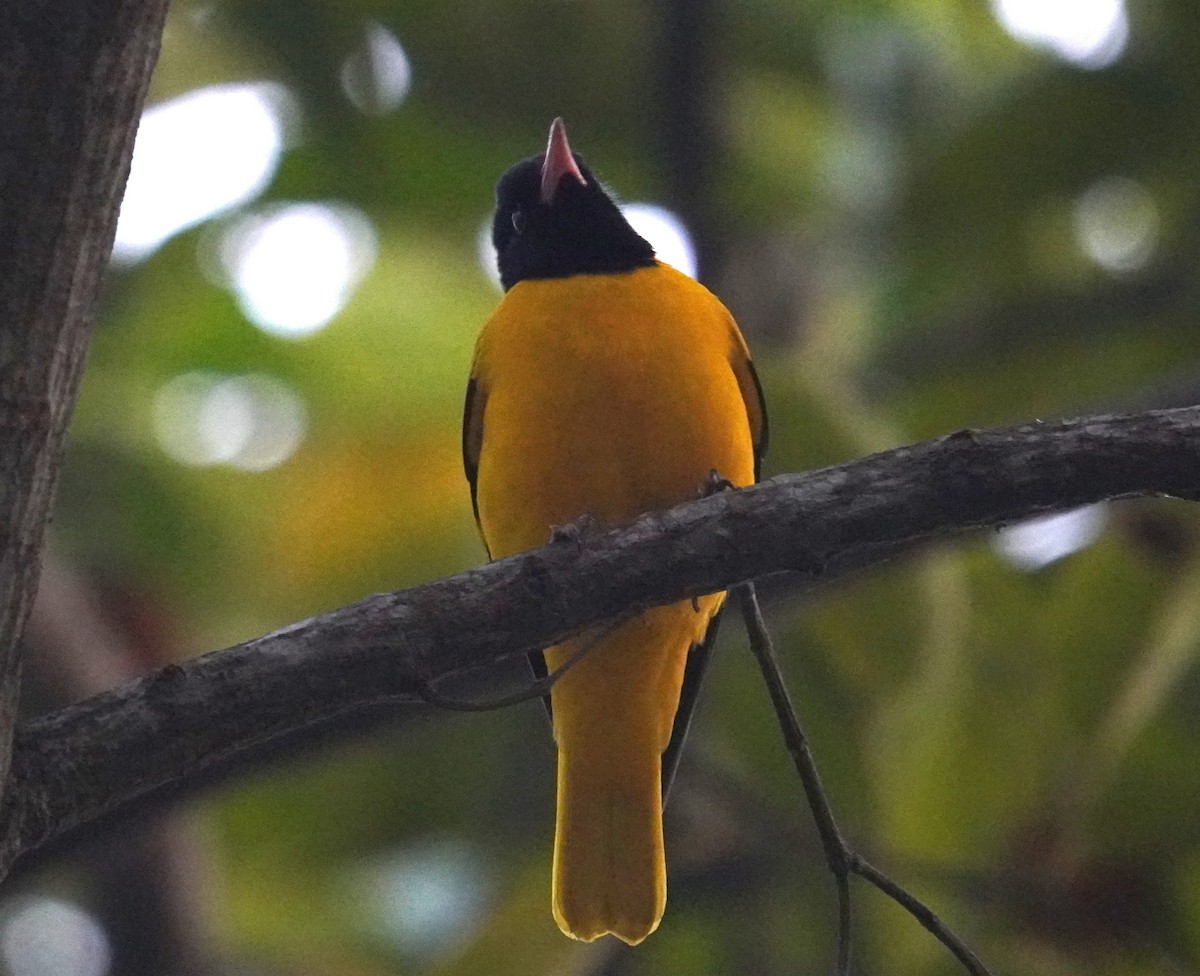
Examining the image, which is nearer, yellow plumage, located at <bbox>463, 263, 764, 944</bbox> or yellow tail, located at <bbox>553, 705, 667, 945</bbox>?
yellow plumage, located at <bbox>463, 263, 764, 944</bbox>

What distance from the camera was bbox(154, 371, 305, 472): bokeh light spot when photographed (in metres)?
5.83

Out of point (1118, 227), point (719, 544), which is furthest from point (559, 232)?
point (1118, 227)

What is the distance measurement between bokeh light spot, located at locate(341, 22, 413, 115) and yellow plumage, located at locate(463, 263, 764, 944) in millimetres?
2146

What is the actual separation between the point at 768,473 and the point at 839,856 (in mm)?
2058

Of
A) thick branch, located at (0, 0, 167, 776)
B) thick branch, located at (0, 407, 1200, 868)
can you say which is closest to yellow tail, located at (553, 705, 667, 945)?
thick branch, located at (0, 407, 1200, 868)

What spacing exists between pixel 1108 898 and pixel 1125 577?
77 centimetres

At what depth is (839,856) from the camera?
253 cm

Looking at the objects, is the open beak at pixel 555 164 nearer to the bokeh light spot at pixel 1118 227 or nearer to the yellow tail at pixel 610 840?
the yellow tail at pixel 610 840

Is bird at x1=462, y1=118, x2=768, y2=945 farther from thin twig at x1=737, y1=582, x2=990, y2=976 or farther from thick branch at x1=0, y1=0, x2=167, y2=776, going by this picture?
thick branch at x1=0, y1=0, x2=167, y2=776

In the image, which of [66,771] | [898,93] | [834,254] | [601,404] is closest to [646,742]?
[601,404]

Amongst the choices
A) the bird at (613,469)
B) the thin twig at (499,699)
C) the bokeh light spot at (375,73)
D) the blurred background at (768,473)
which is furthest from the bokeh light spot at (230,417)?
the thin twig at (499,699)

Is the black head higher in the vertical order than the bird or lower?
higher

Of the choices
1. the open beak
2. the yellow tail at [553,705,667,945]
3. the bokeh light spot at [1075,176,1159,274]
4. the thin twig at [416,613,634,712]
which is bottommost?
the yellow tail at [553,705,667,945]

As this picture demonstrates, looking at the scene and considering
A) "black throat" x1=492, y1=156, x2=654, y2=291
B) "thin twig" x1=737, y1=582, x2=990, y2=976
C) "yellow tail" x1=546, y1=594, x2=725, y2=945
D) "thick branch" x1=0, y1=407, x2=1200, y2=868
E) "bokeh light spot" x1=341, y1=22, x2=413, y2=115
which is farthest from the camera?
"bokeh light spot" x1=341, y1=22, x2=413, y2=115
